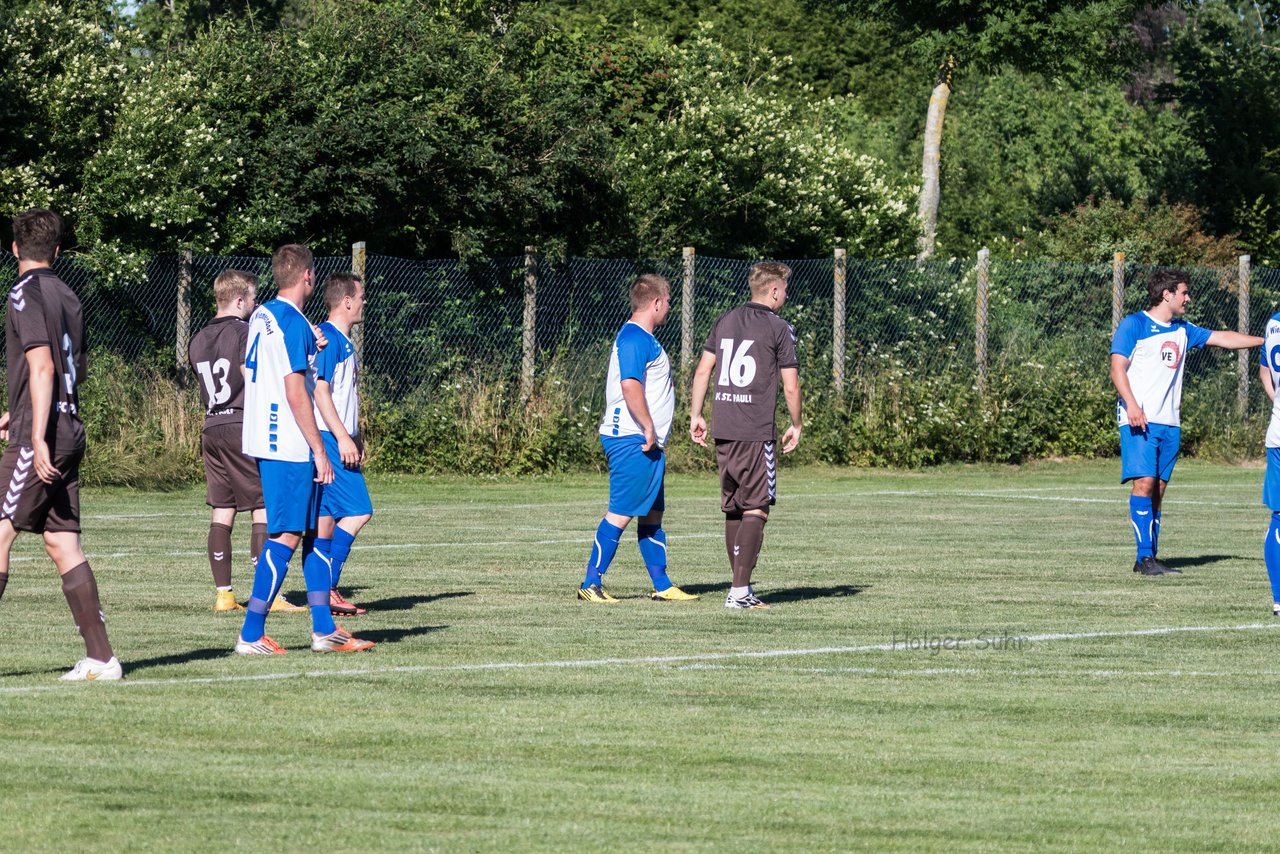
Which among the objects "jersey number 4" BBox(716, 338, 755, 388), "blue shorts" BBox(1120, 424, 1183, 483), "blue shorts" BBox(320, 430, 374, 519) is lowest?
"blue shorts" BBox(320, 430, 374, 519)

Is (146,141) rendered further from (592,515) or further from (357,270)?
(592,515)

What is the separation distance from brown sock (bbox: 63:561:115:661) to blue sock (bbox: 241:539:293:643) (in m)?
1.02

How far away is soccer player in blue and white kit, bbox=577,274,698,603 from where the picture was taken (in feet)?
39.7

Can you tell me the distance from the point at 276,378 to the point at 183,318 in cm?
1327

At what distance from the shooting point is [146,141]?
2345 centimetres

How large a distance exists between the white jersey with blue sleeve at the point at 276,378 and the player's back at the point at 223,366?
2375 mm

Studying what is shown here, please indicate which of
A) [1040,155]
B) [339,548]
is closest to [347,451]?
[339,548]

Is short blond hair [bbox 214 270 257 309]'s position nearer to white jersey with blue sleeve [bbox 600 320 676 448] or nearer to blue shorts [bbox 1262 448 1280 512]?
white jersey with blue sleeve [bbox 600 320 676 448]

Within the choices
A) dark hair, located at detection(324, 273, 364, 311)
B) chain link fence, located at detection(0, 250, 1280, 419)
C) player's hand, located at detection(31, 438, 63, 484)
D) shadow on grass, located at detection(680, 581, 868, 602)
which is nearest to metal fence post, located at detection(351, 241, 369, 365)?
chain link fence, located at detection(0, 250, 1280, 419)

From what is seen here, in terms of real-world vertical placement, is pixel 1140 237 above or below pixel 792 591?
above

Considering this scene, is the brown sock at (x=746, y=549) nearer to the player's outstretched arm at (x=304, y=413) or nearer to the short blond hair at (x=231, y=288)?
the short blond hair at (x=231, y=288)

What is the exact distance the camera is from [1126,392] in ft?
46.4

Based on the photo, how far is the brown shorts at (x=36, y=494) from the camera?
8.29 m

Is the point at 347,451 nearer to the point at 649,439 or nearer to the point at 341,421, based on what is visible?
the point at 341,421
